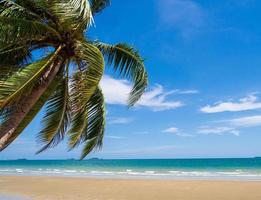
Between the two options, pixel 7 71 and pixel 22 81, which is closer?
pixel 22 81

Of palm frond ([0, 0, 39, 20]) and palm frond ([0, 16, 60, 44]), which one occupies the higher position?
palm frond ([0, 0, 39, 20])

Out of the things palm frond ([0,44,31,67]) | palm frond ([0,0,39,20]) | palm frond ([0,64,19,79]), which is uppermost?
palm frond ([0,0,39,20])

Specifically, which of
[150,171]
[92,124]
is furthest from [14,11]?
[150,171]

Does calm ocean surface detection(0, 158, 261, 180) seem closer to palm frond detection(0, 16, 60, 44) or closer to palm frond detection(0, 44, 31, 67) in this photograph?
palm frond detection(0, 44, 31, 67)

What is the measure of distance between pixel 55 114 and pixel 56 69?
3.86 ft

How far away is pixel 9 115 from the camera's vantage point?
5.44m

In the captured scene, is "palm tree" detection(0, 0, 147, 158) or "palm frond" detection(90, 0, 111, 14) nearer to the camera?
"palm tree" detection(0, 0, 147, 158)

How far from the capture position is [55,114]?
6.53m

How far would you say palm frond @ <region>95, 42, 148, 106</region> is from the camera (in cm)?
650

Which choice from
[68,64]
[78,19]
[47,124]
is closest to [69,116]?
[47,124]

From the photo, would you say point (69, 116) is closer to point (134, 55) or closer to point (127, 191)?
point (134, 55)

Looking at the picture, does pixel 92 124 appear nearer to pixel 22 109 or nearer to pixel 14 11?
pixel 22 109

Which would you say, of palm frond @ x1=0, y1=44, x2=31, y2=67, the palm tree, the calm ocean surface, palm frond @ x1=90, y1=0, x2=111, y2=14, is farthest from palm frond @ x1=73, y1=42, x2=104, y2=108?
the calm ocean surface

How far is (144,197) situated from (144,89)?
35.5 feet
